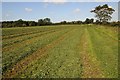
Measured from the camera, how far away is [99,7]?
11175 centimetres

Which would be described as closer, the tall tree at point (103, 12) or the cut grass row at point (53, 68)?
the cut grass row at point (53, 68)

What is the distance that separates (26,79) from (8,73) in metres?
1.72

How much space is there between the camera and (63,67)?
14.2 meters

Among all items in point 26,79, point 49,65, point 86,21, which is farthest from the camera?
point 86,21

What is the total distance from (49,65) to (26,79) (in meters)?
3.42

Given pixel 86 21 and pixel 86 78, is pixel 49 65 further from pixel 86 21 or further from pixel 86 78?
pixel 86 21

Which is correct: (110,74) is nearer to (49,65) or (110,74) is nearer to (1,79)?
(49,65)

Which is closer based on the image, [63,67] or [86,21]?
[63,67]

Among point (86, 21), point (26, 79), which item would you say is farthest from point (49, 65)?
point (86, 21)

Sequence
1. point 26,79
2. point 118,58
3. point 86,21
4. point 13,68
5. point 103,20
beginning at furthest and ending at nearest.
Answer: point 86,21, point 103,20, point 118,58, point 13,68, point 26,79

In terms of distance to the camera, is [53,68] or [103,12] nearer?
[53,68]

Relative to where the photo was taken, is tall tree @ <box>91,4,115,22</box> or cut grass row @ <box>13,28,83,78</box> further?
tall tree @ <box>91,4,115,22</box>

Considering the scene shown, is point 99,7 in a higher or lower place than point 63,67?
higher

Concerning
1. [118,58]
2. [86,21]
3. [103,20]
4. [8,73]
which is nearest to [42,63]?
[8,73]
